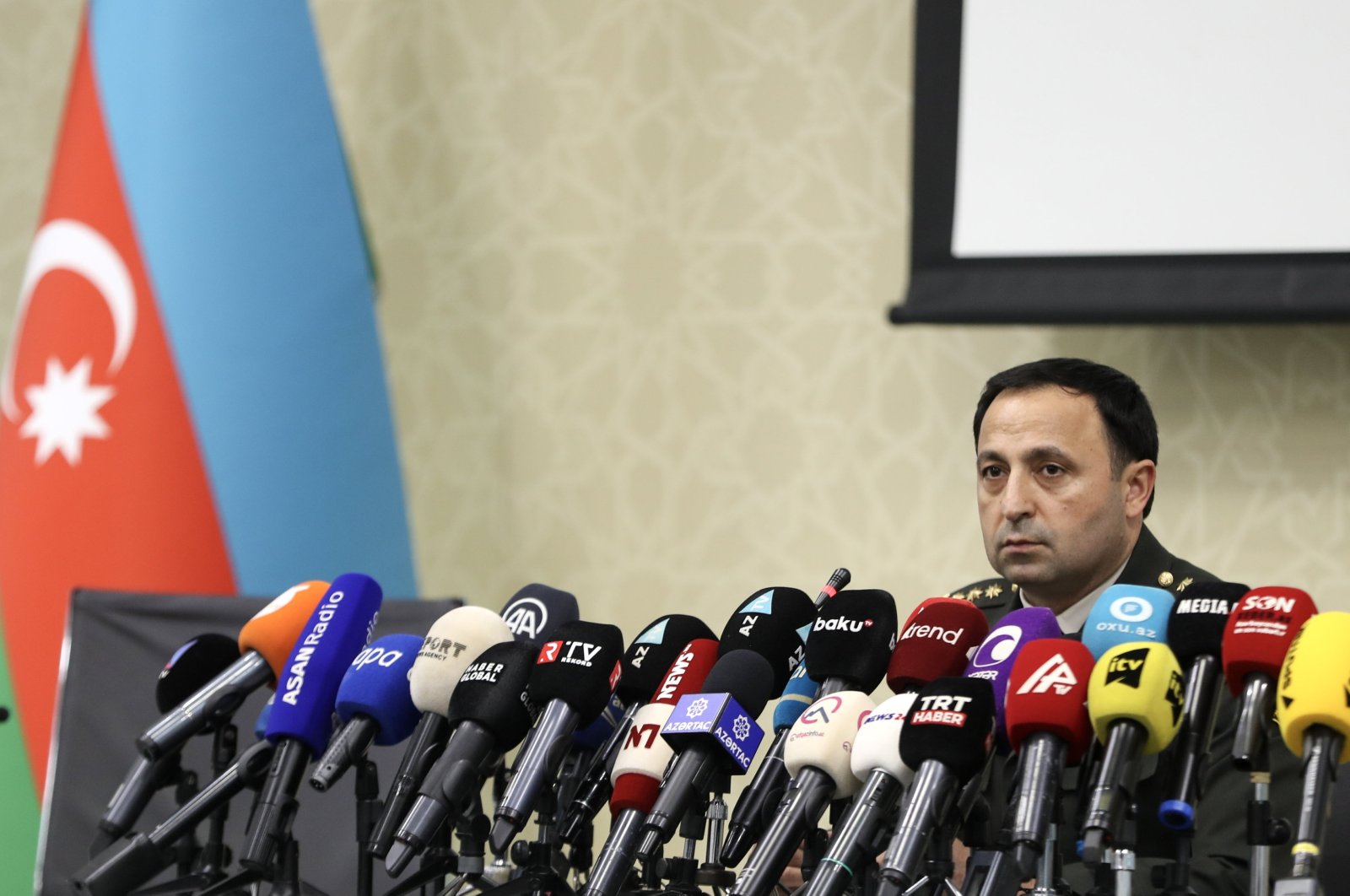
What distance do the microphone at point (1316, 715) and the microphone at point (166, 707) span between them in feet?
3.44

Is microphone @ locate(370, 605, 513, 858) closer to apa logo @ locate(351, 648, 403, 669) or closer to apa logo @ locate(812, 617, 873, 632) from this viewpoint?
apa logo @ locate(351, 648, 403, 669)

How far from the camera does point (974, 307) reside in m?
3.08

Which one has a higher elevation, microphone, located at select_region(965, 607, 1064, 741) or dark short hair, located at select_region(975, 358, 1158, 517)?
dark short hair, located at select_region(975, 358, 1158, 517)

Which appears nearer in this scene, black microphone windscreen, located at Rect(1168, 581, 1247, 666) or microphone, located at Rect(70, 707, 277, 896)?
black microphone windscreen, located at Rect(1168, 581, 1247, 666)

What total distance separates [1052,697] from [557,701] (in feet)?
1.43

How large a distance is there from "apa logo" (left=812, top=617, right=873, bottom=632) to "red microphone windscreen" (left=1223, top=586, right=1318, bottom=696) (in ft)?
1.03

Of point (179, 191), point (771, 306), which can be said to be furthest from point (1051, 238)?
point (179, 191)

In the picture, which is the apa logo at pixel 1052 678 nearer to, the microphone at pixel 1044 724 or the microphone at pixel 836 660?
the microphone at pixel 1044 724

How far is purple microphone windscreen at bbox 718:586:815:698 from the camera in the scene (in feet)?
5.00

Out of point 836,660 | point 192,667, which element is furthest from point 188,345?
point 836,660

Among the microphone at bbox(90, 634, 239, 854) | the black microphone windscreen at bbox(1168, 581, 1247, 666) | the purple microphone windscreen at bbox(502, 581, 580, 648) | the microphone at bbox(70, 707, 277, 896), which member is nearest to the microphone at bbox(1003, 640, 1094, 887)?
the black microphone windscreen at bbox(1168, 581, 1247, 666)

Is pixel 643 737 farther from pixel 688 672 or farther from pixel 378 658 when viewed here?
pixel 378 658

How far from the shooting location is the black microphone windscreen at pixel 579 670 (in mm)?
1407

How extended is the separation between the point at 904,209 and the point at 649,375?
26.0 inches
